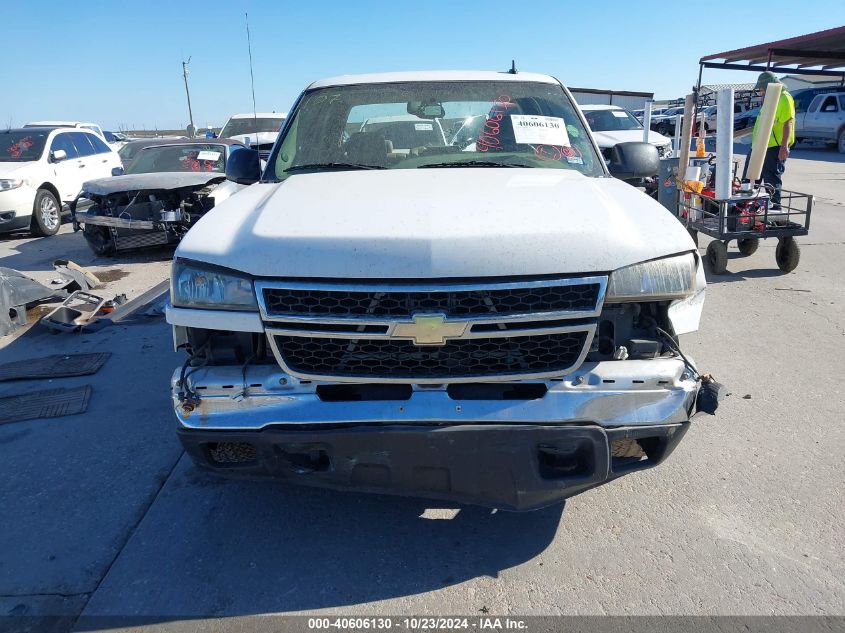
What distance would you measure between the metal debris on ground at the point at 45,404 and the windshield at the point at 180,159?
5.48 metres

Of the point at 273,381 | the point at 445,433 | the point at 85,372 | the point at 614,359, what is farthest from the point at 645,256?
the point at 85,372

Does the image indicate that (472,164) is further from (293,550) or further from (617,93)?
(617,93)

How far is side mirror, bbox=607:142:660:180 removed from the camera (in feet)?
12.1

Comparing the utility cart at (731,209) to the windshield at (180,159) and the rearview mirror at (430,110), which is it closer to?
the rearview mirror at (430,110)

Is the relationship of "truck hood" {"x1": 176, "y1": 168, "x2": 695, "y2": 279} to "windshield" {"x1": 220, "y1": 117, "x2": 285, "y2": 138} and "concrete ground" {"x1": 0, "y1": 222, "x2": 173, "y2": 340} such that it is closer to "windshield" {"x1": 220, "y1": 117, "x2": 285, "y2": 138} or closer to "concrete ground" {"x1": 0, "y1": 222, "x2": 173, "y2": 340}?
"concrete ground" {"x1": 0, "y1": 222, "x2": 173, "y2": 340}

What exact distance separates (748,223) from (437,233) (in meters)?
5.56

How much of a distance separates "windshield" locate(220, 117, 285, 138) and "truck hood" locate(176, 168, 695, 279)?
40.4ft

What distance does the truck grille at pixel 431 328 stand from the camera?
7.14 ft

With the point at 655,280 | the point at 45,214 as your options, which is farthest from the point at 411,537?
the point at 45,214

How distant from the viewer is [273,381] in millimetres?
2305

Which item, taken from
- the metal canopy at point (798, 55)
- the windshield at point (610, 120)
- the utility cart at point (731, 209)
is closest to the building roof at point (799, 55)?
the metal canopy at point (798, 55)

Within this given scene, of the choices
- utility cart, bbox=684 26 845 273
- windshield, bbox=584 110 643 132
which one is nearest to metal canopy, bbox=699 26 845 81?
windshield, bbox=584 110 643 132

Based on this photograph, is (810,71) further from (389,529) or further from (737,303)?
(389,529)

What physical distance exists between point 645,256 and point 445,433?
93 cm
